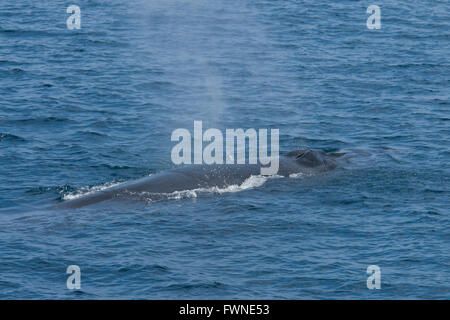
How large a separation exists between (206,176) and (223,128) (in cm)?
1163

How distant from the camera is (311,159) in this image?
42219 mm

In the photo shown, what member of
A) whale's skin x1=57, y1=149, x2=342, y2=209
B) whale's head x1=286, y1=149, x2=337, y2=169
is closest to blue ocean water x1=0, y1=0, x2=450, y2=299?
whale's head x1=286, y1=149, x2=337, y2=169

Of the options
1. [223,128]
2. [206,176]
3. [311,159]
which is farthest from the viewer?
[223,128]

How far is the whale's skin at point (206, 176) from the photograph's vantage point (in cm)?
3722

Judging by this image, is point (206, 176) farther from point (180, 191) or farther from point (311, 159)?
point (311, 159)

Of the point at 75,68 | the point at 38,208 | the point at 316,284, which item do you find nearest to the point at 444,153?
the point at 316,284

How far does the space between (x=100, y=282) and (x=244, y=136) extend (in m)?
21.2

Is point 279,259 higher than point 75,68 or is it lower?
lower

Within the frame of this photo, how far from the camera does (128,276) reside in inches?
1173

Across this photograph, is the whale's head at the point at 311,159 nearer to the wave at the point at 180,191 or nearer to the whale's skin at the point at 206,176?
the whale's skin at the point at 206,176

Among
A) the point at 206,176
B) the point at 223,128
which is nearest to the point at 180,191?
the point at 206,176

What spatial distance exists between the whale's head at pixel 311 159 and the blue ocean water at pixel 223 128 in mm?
782

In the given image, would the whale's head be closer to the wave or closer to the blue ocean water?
the blue ocean water
